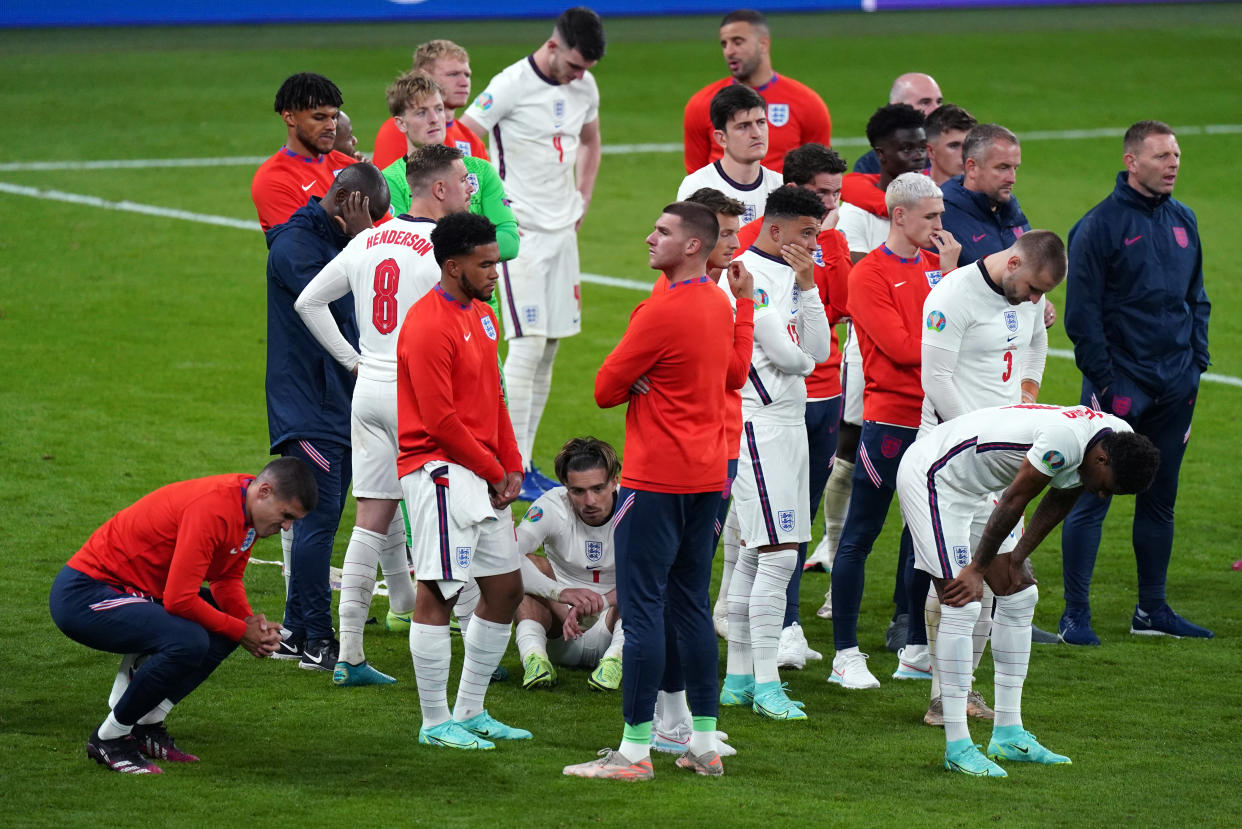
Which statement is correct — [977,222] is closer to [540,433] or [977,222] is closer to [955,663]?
[955,663]

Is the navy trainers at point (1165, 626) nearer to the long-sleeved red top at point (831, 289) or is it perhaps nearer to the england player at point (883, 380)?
the england player at point (883, 380)

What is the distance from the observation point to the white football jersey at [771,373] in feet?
21.5

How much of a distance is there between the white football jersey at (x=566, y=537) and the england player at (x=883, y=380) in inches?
38.7

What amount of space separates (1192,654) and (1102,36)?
59.9 ft

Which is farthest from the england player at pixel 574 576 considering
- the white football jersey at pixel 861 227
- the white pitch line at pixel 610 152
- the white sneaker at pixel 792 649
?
the white pitch line at pixel 610 152

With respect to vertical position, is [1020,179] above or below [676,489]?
above

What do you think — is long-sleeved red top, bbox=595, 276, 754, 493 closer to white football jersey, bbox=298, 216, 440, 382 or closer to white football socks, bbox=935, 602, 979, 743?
white football socks, bbox=935, 602, 979, 743

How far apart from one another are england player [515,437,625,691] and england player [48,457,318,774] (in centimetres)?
146

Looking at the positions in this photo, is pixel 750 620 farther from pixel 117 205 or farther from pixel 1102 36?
pixel 1102 36

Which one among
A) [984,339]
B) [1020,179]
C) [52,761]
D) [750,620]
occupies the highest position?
[1020,179]

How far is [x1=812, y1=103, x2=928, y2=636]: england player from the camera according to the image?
775cm

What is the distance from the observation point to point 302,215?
22.5 ft

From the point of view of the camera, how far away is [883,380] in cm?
693

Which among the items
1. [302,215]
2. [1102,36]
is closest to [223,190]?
[302,215]
